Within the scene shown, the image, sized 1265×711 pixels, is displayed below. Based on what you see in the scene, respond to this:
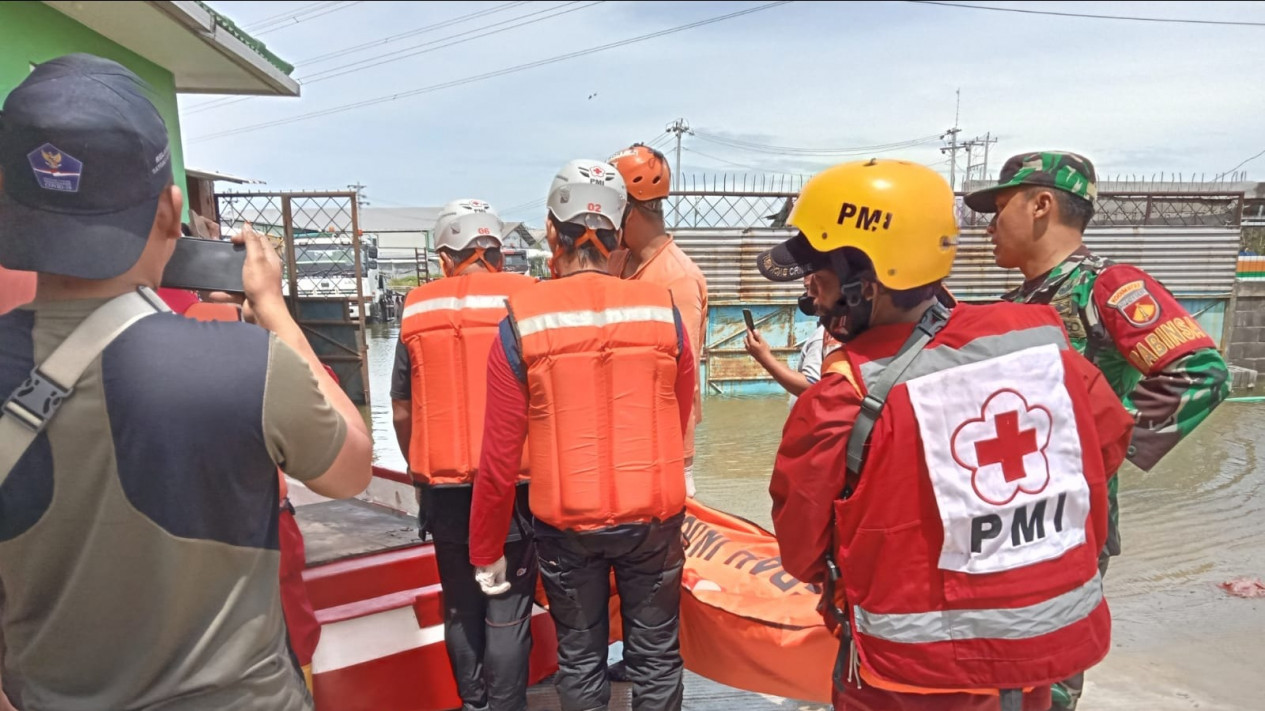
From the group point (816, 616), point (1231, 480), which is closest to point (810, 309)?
point (816, 616)

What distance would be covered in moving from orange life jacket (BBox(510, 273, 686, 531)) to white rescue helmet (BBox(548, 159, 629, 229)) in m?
0.25

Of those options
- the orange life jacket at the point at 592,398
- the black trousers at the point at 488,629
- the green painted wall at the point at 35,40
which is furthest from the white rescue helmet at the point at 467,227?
the green painted wall at the point at 35,40

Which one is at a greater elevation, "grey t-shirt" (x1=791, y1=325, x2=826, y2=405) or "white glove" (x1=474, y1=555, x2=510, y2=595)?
"grey t-shirt" (x1=791, y1=325, x2=826, y2=405)

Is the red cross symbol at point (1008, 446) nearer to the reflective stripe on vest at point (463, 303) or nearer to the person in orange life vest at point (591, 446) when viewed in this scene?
the person in orange life vest at point (591, 446)

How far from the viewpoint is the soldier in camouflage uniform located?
6.72ft

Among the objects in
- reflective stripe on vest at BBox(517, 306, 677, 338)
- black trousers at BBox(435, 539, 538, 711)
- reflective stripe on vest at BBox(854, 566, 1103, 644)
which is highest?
reflective stripe on vest at BBox(517, 306, 677, 338)

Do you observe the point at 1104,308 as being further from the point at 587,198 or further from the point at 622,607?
the point at 622,607

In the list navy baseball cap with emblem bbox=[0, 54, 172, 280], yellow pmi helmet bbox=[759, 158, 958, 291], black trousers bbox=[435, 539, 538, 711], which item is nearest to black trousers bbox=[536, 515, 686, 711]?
black trousers bbox=[435, 539, 538, 711]

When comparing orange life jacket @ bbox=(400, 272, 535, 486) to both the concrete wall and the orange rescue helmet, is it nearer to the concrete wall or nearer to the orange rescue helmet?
the orange rescue helmet

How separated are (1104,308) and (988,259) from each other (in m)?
10.8

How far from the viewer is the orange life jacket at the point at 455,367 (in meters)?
2.66

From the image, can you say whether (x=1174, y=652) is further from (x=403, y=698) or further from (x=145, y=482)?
(x=145, y=482)

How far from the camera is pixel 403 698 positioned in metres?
2.89

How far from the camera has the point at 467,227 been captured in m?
2.95
